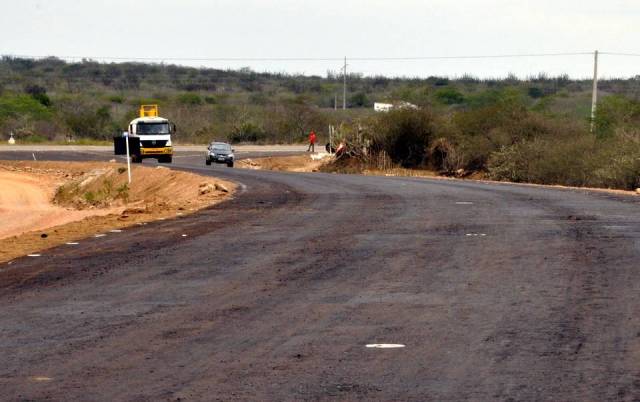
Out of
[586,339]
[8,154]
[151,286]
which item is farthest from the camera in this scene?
[8,154]

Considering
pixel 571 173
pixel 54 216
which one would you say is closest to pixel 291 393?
pixel 54 216

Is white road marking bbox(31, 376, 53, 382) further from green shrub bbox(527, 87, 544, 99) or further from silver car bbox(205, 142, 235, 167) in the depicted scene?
green shrub bbox(527, 87, 544, 99)

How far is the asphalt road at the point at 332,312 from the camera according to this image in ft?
29.9

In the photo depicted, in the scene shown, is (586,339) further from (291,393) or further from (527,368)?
(291,393)

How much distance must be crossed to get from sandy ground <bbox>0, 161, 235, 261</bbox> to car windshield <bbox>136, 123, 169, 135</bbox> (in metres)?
3.11

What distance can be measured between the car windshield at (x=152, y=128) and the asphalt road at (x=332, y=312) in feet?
129

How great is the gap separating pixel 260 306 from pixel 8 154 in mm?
66838

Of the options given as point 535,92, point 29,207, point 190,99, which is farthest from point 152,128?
point 535,92

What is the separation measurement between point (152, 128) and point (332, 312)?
167ft

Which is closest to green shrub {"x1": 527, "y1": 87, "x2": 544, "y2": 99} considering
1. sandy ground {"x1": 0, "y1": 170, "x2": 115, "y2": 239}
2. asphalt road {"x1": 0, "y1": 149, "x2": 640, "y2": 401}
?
sandy ground {"x1": 0, "y1": 170, "x2": 115, "y2": 239}

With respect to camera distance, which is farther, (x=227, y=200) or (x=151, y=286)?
(x=227, y=200)

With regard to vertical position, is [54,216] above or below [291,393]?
below

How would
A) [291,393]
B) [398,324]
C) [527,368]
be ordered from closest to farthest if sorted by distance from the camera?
1. [291,393]
2. [527,368]
3. [398,324]

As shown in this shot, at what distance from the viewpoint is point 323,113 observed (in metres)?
120
